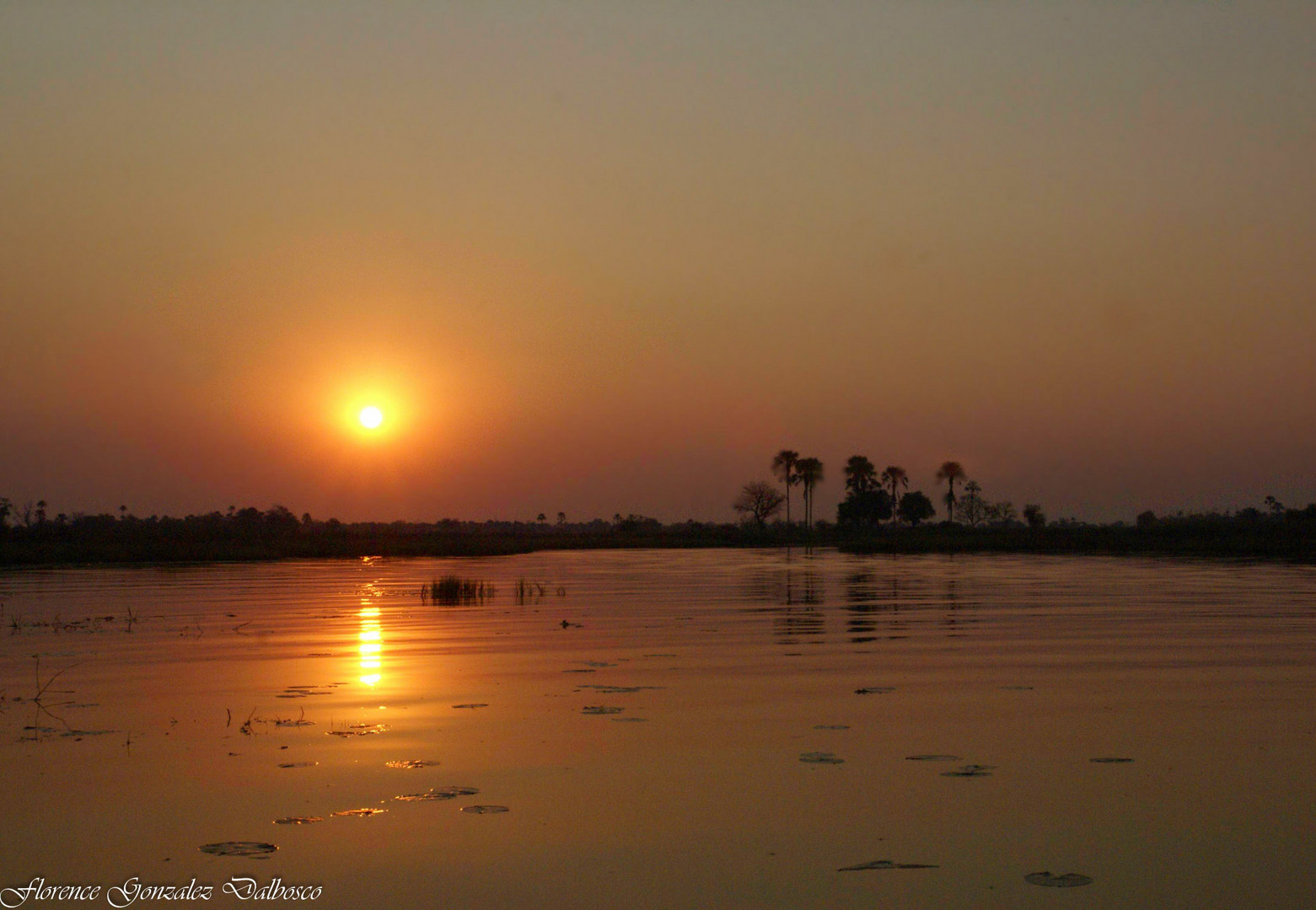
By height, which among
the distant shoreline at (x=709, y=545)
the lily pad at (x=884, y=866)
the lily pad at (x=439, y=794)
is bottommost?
the lily pad at (x=884, y=866)

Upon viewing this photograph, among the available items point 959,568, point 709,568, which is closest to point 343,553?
point 709,568

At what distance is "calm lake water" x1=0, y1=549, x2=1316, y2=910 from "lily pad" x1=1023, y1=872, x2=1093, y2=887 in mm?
81

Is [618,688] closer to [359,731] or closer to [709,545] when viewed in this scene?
[359,731]

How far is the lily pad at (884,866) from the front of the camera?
826cm

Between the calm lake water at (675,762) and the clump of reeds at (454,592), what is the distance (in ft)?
33.4

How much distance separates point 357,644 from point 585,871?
1536 centimetres

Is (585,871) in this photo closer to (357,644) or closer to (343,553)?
(357,644)

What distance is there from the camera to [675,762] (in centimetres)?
1162
